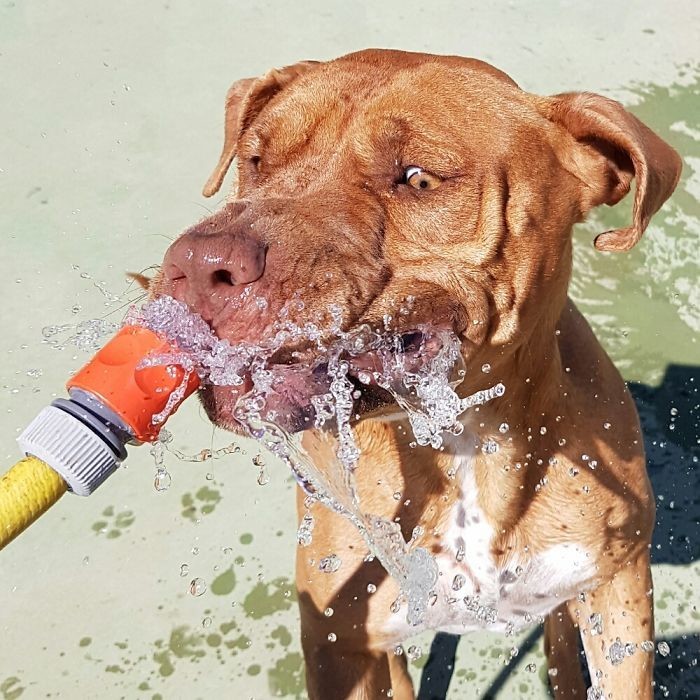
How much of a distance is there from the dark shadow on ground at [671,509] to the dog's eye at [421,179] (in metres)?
2.09

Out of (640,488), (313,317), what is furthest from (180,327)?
(640,488)

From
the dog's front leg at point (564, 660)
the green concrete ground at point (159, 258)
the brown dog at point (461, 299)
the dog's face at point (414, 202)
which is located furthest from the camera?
the green concrete ground at point (159, 258)

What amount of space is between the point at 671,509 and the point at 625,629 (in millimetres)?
1224

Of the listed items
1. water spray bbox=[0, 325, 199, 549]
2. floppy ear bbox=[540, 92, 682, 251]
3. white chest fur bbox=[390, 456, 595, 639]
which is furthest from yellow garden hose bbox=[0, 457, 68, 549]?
floppy ear bbox=[540, 92, 682, 251]

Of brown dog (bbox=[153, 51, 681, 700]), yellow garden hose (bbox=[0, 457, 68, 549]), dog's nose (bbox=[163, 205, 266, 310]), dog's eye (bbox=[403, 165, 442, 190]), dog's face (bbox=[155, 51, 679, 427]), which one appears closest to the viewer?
yellow garden hose (bbox=[0, 457, 68, 549])

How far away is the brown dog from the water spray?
150 millimetres

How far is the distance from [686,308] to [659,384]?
587 millimetres

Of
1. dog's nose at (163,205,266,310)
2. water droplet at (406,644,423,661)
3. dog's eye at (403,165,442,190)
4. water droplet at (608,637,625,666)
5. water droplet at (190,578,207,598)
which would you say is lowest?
water droplet at (406,644,423,661)

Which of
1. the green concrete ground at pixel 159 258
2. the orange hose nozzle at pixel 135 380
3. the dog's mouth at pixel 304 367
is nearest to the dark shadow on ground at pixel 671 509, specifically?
the green concrete ground at pixel 159 258

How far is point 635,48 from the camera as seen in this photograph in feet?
22.6

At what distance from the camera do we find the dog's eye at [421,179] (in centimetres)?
248

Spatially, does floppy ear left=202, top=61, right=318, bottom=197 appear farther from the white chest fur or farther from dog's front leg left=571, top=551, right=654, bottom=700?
dog's front leg left=571, top=551, right=654, bottom=700

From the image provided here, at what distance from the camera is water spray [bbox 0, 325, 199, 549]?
1778mm

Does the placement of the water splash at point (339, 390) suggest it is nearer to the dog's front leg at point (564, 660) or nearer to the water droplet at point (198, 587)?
the dog's front leg at point (564, 660)
